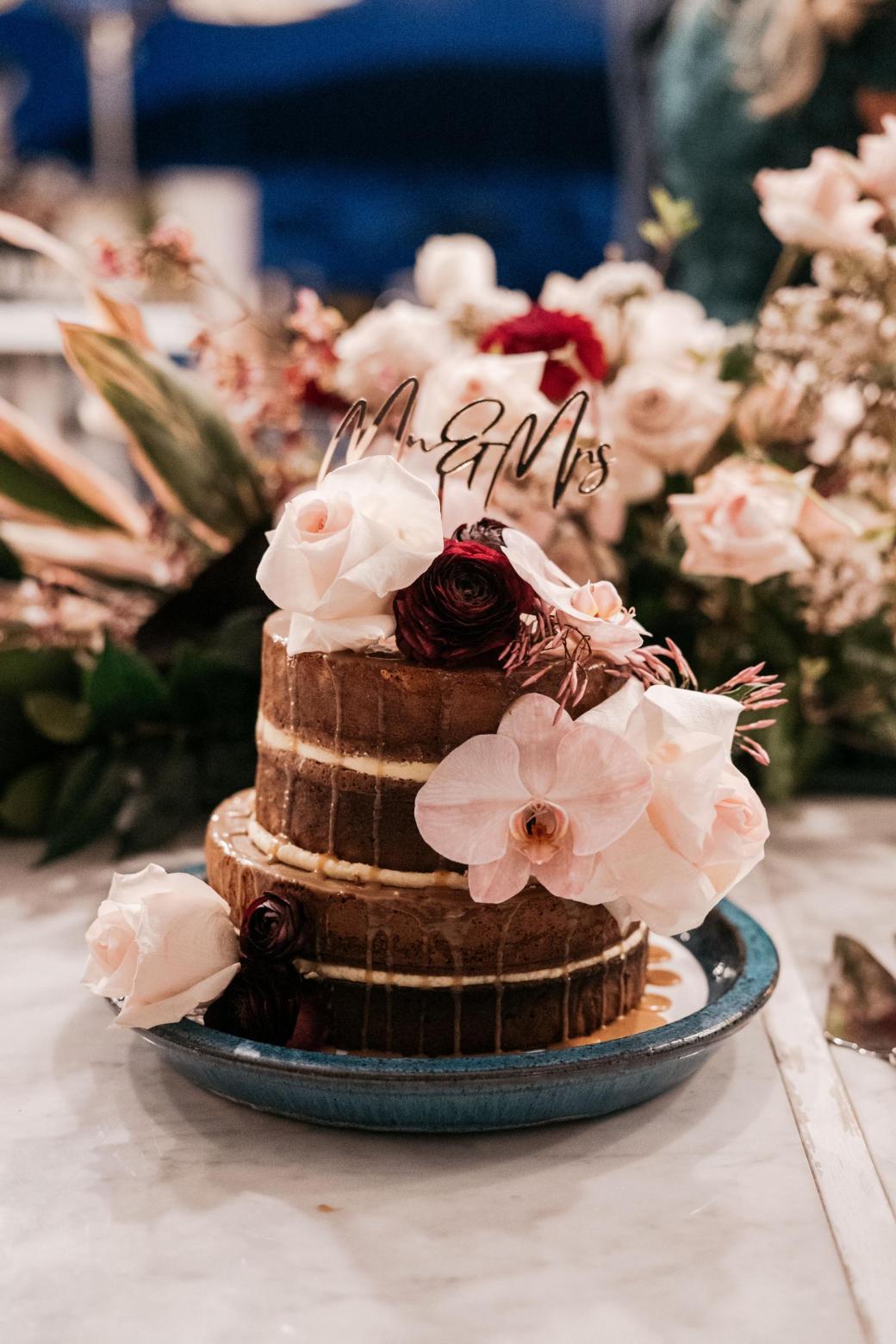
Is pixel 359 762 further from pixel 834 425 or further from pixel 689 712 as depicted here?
pixel 834 425

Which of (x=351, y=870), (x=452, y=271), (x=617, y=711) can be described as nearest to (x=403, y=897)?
(x=351, y=870)

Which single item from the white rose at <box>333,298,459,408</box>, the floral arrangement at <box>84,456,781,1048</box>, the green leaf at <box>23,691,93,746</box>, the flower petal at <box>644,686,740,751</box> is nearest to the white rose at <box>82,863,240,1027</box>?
the floral arrangement at <box>84,456,781,1048</box>

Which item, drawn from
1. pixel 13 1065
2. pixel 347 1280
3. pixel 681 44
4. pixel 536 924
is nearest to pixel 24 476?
pixel 13 1065

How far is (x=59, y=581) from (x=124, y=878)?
58cm

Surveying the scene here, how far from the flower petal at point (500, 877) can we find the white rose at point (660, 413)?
519 mm

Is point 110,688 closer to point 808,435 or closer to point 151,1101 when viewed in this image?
point 151,1101

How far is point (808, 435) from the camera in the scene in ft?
3.65

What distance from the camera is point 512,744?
0.57 meters

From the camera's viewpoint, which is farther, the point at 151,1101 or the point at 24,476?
the point at 24,476

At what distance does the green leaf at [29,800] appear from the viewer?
105cm

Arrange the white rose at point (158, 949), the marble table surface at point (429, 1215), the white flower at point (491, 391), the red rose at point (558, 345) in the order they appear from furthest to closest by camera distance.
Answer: the red rose at point (558, 345), the white flower at point (491, 391), the white rose at point (158, 949), the marble table surface at point (429, 1215)

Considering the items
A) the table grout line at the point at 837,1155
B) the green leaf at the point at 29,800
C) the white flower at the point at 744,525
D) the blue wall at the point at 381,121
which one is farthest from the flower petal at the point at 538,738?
the blue wall at the point at 381,121

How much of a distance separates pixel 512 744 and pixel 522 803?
0.03 metres

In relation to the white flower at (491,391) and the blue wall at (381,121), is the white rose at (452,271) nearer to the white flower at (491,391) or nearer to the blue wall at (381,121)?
the white flower at (491,391)
